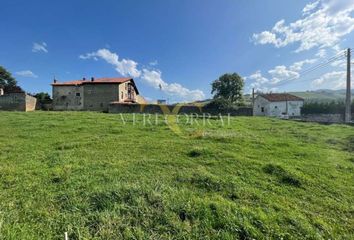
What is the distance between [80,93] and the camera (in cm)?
3406

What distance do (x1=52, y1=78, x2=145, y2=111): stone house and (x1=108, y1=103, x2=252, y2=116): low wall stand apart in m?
7.40

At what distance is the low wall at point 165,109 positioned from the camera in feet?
83.0

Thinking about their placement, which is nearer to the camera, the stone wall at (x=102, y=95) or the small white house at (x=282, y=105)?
the stone wall at (x=102, y=95)

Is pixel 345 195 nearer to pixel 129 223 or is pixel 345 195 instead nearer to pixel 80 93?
pixel 129 223

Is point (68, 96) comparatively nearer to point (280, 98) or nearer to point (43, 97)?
point (43, 97)

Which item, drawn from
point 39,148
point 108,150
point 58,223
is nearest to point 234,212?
A: point 58,223

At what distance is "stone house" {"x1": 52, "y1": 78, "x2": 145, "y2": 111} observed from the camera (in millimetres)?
32969

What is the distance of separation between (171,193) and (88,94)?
32836mm

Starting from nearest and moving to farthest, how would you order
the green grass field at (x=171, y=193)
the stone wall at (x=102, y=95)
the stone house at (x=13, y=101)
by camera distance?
the green grass field at (x=171, y=193) → the stone house at (x=13, y=101) → the stone wall at (x=102, y=95)

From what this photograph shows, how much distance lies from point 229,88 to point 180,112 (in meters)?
25.4

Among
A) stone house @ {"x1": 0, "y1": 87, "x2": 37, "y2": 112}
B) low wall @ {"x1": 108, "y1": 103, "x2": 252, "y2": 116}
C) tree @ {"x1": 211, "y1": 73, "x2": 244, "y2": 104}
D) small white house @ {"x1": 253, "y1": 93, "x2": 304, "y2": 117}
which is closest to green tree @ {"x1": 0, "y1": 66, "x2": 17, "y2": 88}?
stone house @ {"x1": 0, "y1": 87, "x2": 37, "y2": 112}

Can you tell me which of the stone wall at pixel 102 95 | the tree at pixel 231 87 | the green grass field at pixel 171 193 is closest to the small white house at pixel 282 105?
the tree at pixel 231 87

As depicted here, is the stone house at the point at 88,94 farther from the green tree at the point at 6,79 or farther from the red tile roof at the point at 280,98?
the red tile roof at the point at 280,98

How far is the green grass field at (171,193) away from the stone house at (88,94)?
2636cm
